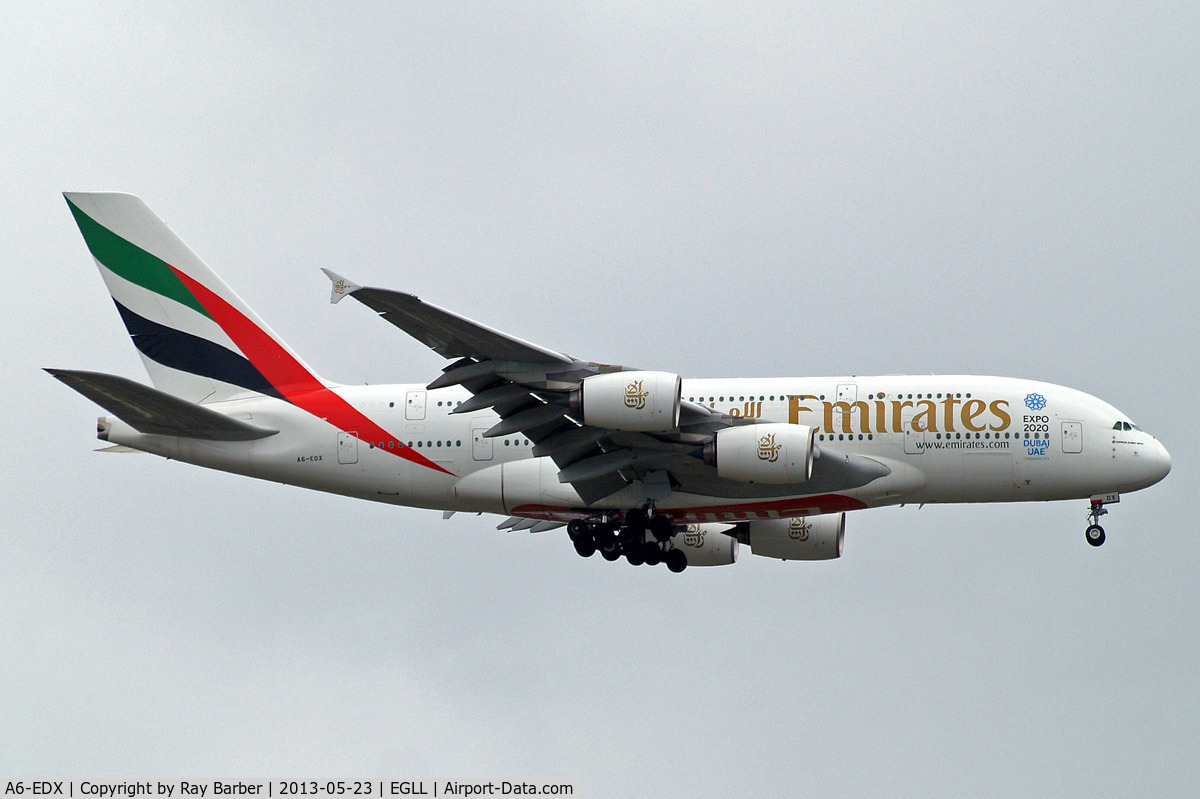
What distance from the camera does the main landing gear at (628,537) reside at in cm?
3750

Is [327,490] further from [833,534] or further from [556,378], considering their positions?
[833,534]

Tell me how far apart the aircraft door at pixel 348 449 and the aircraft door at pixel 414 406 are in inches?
54.7

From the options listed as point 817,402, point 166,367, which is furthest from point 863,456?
point 166,367

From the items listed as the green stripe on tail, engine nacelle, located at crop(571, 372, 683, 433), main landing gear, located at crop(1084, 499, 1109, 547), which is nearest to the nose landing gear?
main landing gear, located at crop(1084, 499, 1109, 547)

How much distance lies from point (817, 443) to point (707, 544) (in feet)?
24.5

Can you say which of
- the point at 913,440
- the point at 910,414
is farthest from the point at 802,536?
the point at 910,414

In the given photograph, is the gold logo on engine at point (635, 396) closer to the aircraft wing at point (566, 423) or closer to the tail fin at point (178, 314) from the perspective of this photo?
the aircraft wing at point (566, 423)

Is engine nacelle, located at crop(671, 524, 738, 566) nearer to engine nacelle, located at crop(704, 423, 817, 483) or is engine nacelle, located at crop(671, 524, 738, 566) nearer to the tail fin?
engine nacelle, located at crop(704, 423, 817, 483)

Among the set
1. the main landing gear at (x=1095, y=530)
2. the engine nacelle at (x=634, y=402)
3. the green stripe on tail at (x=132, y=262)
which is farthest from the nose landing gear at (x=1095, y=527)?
the green stripe on tail at (x=132, y=262)

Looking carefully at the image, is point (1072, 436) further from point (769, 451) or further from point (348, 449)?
point (348, 449)

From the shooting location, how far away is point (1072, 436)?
36.1 metres

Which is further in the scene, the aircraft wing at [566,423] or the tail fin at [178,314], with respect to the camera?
the tail fin at [178,314]

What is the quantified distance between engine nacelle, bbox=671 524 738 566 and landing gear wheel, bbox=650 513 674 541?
4404mm

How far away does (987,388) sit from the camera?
36.5m
